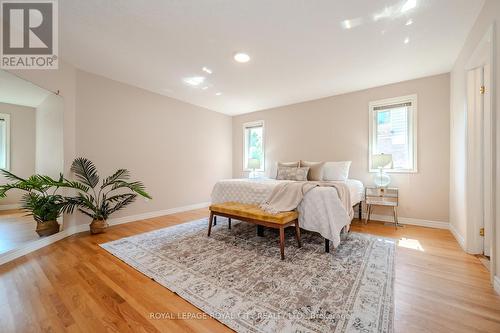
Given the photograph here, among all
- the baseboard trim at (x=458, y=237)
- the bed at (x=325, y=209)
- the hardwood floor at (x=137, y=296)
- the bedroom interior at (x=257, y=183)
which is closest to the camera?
the hardwood floor at (x=137, y=296)

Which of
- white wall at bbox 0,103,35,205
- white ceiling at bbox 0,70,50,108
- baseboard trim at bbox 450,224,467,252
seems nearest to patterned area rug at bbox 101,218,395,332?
baseboard trim at bbox 450,224,467,252

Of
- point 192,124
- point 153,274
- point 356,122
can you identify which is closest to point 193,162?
point 192,124

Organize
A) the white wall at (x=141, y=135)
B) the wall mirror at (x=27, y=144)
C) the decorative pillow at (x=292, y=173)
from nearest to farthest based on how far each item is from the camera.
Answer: the wall mirror at (x=27, y=144)
the white wall at (x=141, y=135)
the decorative pillow at (x=292, y=173)

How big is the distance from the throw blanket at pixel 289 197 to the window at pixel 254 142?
8.90 feet

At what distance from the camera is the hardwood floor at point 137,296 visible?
51.9 inches

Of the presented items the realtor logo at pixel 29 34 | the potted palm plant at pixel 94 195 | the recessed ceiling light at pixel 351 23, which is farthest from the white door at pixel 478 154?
the realtor logo at pixel 29 34

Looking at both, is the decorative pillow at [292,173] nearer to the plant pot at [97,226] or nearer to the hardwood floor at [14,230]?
the plant pot at [97,226]

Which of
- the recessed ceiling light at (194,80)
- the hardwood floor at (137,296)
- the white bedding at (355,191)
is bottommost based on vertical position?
the hardwood floor at (137,296)

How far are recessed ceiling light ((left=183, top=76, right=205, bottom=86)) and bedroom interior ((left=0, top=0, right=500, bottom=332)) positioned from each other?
45 millimetres

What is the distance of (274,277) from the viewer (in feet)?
6.12

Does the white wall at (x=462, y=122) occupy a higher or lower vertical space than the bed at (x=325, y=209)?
higher

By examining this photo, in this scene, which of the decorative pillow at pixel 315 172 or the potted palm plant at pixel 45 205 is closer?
the potted palm plant at pixel 45 205

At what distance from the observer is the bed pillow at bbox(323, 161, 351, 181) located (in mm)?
3736

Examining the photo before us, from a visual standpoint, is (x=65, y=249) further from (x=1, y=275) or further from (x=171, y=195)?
(x=171, y=195)
